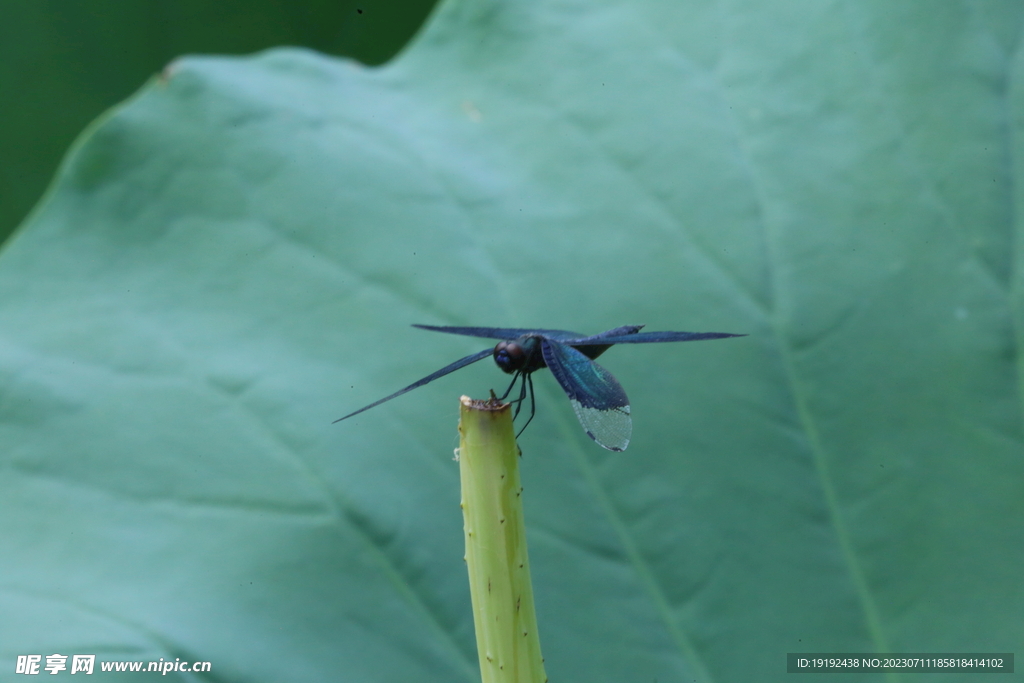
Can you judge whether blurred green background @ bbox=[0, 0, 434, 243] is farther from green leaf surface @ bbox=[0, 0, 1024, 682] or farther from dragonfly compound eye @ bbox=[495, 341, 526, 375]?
dragonfly compound eye @ bbox=[495, 341, 526, 375]

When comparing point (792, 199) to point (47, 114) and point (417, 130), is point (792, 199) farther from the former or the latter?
point (47, 114)

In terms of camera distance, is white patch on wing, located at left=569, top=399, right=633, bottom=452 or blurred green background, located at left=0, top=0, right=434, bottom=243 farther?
blurred green background, located at left=0, top=0, right=434, bottom=243

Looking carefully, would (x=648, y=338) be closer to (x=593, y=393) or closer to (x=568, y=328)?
(x=593, y=393)

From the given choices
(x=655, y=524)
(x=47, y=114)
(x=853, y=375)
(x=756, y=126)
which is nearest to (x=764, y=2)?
(x=756, y=126)

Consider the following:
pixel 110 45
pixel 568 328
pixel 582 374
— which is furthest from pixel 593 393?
pixel 110 45

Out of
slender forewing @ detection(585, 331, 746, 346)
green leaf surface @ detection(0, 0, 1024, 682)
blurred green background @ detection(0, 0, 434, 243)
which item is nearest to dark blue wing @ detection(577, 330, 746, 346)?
slender forewing @ detection(585, 331, 746, 346)

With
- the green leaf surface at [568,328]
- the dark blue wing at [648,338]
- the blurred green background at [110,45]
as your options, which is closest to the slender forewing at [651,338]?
the dark blue wing at [648,338]
